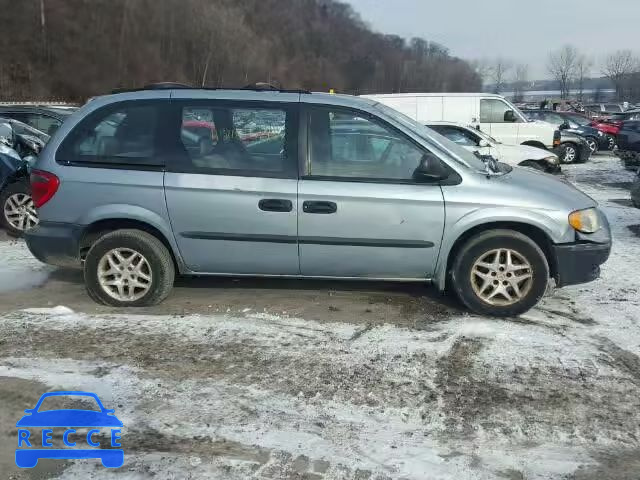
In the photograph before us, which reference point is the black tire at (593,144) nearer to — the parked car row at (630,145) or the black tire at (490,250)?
the parked car row at (630,145)

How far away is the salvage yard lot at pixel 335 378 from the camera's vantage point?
2949 mm

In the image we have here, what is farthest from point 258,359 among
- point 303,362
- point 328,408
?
point 328,408

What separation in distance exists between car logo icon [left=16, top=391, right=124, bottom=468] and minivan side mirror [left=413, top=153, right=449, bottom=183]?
108 inches

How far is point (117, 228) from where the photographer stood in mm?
4965

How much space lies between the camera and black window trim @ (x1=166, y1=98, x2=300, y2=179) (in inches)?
184

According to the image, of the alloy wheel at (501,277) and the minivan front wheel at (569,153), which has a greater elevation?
the minivan front wheel at (569,153)

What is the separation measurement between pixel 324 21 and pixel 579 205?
107m

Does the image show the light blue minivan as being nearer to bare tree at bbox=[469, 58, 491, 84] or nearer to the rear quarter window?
the rear quarter window

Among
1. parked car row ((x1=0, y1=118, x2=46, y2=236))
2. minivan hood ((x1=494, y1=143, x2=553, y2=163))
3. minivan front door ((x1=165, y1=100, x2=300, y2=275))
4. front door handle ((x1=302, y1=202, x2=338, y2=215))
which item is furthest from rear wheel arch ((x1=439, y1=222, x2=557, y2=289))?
minivan hood ((x1=494, y1=143, x2=553, y2=163))

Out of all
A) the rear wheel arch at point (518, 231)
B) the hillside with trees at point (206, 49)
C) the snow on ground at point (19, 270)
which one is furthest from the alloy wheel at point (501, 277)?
the hillside with trees at point (206, 49)

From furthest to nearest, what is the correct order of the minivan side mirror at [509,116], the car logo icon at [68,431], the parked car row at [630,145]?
the minivan side mirror at [509,116]
the parked car row at [630,145]
the car logo icon at [68,431]

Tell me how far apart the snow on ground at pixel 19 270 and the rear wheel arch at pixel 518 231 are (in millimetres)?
3885

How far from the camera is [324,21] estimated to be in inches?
4099

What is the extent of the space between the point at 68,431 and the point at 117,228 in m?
2.16
